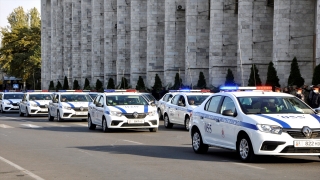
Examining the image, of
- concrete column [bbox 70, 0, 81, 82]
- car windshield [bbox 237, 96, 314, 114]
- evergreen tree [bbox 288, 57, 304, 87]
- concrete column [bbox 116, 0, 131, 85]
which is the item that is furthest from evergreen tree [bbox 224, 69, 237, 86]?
concrete column [bbox 70, 0, 81, 82]

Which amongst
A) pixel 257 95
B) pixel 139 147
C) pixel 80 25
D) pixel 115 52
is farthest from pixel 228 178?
pixel 80 25

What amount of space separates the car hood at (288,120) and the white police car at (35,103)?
93.1 feet

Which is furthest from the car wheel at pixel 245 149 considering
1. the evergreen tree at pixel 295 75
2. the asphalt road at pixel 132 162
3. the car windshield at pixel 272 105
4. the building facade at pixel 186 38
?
the evergreen tree at pixel 295 75

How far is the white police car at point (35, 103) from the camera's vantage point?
42.3 m

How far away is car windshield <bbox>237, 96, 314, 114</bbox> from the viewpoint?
15.3 m

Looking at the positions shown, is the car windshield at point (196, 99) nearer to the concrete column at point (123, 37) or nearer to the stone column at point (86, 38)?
the concrete column at point (123, 37)

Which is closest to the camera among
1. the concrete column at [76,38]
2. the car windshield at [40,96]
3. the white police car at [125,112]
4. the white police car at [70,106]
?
the white police car at [125,112]

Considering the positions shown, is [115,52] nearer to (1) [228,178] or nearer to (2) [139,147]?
(2) [139,147]

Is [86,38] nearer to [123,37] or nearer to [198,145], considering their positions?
[123,37]

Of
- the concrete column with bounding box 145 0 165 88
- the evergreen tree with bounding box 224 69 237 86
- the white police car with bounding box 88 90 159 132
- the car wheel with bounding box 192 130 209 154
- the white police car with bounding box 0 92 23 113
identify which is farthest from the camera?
the concrete column with bounding box 145 0 165 88

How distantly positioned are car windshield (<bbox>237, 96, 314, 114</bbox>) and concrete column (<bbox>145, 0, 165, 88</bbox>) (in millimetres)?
47195

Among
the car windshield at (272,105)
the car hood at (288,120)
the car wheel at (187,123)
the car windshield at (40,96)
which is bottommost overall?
the car wheel at (187,123)

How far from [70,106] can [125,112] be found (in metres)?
9.75

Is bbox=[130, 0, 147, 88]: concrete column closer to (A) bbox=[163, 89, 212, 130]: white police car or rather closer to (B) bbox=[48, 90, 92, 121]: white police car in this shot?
(B) bbox=[48, 90, 92, 121]: white police car
